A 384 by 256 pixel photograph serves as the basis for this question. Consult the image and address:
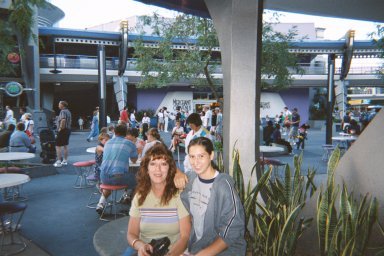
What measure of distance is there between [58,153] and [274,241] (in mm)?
8413

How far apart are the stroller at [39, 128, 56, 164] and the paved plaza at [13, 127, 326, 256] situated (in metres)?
1.41

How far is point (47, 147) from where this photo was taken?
9.94m

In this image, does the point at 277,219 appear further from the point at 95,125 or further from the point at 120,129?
the point at 95,125

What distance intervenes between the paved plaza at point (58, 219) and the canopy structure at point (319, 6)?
3.65 m

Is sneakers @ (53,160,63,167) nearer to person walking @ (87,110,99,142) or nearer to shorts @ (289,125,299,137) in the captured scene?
person walking @ (87,110,99,142)

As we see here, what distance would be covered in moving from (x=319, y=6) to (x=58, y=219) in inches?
224

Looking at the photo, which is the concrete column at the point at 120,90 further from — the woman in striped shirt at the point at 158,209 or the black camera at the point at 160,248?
the black camera at the point at 160,248

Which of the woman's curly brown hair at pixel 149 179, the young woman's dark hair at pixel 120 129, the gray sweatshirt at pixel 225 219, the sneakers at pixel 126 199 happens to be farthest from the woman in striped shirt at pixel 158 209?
the sneakers at pixel 126 199

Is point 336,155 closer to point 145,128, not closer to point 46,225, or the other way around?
point 46,225

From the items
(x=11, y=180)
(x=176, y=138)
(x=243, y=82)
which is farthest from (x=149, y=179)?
(x=176, y=138)

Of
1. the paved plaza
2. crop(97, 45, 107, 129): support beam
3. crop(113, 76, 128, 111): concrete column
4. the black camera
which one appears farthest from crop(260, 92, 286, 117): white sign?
the black camera

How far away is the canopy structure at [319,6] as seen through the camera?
5500mm

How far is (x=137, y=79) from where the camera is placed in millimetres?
27078

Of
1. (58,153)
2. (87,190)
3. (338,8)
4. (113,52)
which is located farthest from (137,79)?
(338,8)
